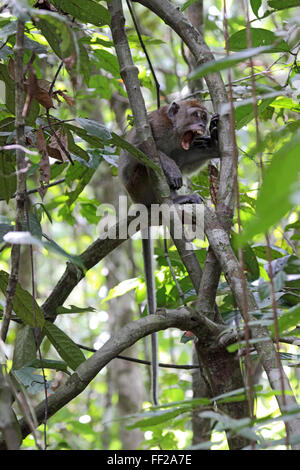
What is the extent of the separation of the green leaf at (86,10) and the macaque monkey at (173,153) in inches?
54.7

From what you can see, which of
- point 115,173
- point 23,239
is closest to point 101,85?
point 115,173

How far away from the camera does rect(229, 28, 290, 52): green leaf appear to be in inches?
101

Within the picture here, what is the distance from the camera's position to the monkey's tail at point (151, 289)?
12.1ft

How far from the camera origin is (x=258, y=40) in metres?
2.63

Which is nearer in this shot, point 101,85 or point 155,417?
point 155,417

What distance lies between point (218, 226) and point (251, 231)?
1.81m

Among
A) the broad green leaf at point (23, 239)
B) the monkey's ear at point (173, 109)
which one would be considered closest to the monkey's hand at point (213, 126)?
the monkey's ear at point (173, 109)

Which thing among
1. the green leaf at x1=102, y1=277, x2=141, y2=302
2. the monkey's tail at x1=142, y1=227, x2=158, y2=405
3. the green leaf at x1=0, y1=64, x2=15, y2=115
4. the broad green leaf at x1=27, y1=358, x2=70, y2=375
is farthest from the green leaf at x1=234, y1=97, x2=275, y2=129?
the green leaf at x1=102, y1=277, x2=141, y2=302

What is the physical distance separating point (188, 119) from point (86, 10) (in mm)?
2868

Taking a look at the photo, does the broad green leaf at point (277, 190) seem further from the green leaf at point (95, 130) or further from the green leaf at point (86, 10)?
the green leaf at point (86, 10)

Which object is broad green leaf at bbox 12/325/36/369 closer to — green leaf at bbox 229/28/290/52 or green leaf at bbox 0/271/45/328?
green leaf at bbox 0/271/45/328

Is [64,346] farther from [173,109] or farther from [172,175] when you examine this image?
[173,109]

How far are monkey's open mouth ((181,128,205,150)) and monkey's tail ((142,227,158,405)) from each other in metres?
1.09
